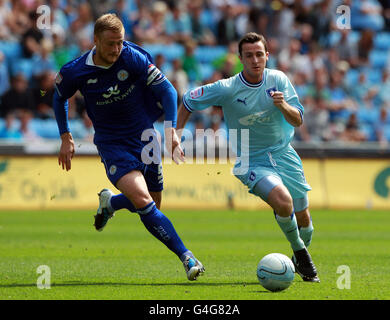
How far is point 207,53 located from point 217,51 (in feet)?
0.97

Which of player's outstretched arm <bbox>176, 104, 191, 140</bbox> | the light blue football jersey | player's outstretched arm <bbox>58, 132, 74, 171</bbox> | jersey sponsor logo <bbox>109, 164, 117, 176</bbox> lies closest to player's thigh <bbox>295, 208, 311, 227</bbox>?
the light blue football jersey

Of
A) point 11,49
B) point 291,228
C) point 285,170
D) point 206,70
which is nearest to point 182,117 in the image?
point 285,170

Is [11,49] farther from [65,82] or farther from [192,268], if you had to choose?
[192,268]

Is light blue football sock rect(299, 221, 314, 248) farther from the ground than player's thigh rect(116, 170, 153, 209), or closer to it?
closer to it

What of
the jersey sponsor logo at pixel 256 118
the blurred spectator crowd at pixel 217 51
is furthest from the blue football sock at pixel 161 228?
the blurred spectator crowd at pixel 217 51

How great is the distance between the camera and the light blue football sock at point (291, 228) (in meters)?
8.17

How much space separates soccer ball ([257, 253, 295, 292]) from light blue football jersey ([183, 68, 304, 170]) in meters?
1.51

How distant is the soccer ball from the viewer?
7.38 meters

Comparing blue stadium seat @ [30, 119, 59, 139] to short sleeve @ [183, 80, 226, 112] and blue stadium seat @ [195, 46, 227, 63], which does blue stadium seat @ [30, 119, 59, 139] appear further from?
short sleeve @ [183, 80, 226, 112]

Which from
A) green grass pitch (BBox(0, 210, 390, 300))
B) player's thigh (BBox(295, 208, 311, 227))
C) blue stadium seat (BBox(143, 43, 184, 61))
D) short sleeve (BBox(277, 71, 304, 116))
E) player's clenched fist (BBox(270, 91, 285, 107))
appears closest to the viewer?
green grass pitch (BBox(0, 210, 390, 300))

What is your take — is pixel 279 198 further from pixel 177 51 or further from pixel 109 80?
pixel 177 51

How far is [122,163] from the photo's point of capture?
328 inches

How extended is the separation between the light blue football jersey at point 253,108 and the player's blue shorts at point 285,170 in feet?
0.18
